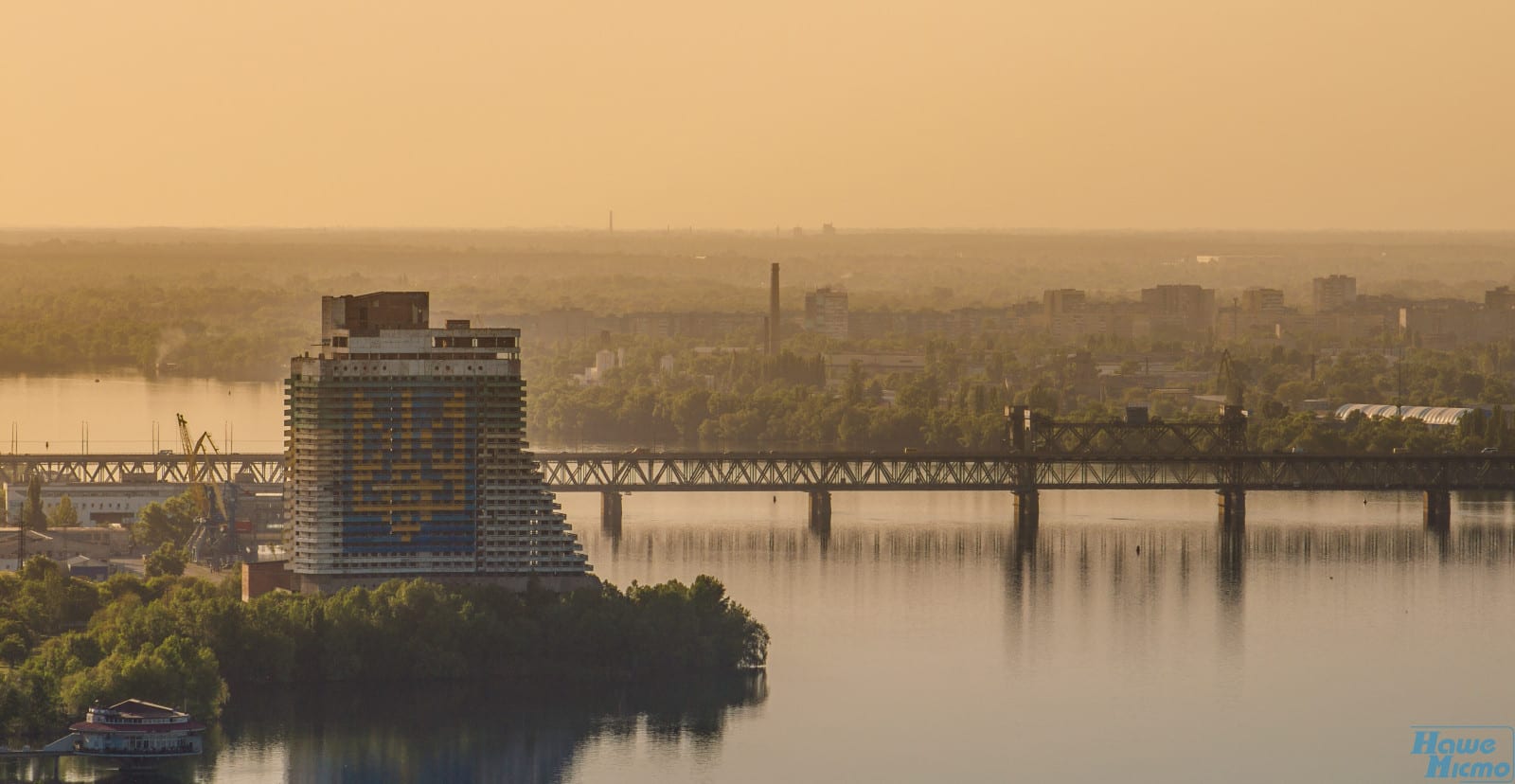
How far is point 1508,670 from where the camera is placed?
6681cm

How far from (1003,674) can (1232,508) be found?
29990 millimetres

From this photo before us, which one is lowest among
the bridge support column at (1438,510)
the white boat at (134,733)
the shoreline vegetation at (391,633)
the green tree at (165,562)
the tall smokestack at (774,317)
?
the white boat at (134,733)

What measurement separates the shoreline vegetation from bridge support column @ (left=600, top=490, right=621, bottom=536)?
69.9 feet

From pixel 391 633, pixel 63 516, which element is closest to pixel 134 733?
pixel 391 633

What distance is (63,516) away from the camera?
8550 centimetres

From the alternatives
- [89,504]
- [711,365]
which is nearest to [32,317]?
[711,365]

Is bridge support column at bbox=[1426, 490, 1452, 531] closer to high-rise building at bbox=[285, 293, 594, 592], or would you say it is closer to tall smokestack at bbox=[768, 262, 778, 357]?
high-rise building at bbox=[285, 293, 594, 592]

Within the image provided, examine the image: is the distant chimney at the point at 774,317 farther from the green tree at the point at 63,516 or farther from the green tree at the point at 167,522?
the green tree at the point at 167,522

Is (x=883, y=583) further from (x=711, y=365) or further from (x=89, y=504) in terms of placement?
(x=711, y=365)

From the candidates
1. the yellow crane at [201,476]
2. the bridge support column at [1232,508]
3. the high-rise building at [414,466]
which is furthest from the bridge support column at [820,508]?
the high-rise building at [414,466]

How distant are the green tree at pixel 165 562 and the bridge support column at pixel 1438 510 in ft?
116

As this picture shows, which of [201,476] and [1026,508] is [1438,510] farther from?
[201,476]

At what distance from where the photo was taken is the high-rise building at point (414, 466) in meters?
67.0

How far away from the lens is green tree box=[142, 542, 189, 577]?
7225cm
